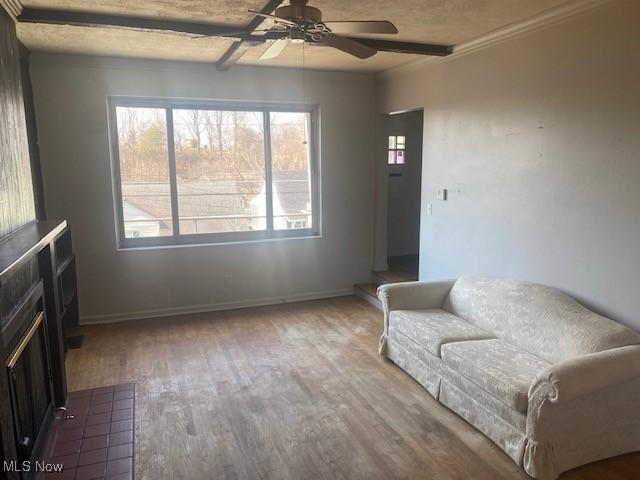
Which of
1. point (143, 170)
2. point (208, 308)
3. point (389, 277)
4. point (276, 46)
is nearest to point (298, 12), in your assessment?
point (276, 46)

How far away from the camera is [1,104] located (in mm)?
2428

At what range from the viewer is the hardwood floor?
8.00ft

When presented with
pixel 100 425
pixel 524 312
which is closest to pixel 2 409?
pixel 100 425

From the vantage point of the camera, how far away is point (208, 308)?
5.02m

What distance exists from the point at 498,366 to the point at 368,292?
2.73 metres

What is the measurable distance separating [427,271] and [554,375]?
2497 millimetres

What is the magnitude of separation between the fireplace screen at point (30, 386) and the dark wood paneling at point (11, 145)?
1.92ft

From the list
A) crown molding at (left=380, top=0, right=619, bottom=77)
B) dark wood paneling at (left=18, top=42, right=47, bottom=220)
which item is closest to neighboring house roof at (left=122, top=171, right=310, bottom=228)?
dark wood paneling at (left=18, top=42, right=47, bottom=220)

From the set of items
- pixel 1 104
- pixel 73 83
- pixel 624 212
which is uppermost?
pixel 73 83

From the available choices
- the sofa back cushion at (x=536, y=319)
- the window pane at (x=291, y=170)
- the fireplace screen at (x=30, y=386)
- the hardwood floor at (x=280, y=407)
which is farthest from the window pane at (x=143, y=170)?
the sofa back cushion at (x=536, y=319)

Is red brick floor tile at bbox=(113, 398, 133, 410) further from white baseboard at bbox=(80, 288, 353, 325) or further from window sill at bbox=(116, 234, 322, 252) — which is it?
window sill at bbox=(116, 234, 322, 252)

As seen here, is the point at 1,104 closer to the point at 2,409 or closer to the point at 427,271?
the point at 2,409

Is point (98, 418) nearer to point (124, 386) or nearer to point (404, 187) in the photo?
point (124, 386)

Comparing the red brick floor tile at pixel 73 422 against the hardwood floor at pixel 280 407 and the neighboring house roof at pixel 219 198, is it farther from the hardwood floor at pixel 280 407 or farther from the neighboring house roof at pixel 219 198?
the neighboring house roof at pixel 219 198
